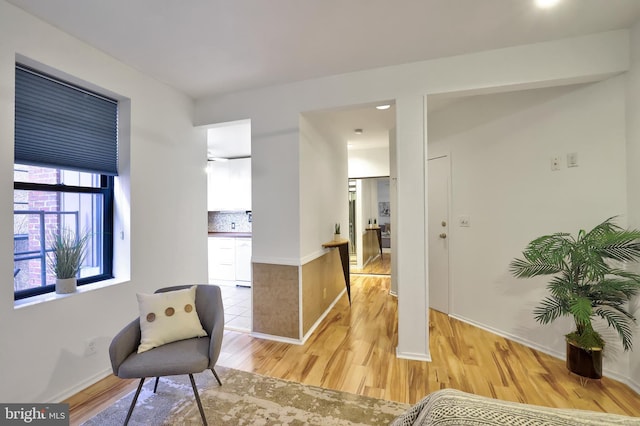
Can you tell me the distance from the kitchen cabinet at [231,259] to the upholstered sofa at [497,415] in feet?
14.1

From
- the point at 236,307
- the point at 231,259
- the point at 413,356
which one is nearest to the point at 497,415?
the point at 413,356

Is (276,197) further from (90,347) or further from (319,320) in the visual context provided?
(90,347)

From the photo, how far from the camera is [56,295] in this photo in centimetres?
201

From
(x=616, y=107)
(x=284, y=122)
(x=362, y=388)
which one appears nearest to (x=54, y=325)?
(x=362, y=388)

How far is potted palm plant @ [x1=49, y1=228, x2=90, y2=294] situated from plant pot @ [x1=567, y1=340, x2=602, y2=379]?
3891mm

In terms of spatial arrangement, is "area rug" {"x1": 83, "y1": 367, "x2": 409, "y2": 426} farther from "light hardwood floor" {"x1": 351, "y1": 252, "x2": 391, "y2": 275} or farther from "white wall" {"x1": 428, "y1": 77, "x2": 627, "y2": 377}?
"light hardwood floor" {"x1": 351, "y1": 252, "x2": 391, "y2": 275}

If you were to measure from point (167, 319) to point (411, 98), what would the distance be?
2646 mm

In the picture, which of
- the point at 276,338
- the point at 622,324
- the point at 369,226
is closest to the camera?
the point at 622,324

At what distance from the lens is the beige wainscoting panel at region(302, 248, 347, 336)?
2.95 m

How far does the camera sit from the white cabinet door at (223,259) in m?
5.06

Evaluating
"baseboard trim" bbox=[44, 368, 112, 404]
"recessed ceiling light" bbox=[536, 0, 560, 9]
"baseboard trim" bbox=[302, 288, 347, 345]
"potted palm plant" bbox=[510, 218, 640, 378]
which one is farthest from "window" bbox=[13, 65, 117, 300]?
"potted palm plant" bbox=[510, 218, 640, 378]

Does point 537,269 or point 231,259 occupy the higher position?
point 537,269

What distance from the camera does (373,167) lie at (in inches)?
217

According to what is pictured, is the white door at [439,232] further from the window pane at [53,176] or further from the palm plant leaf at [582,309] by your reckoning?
the window pane at [53,176]
